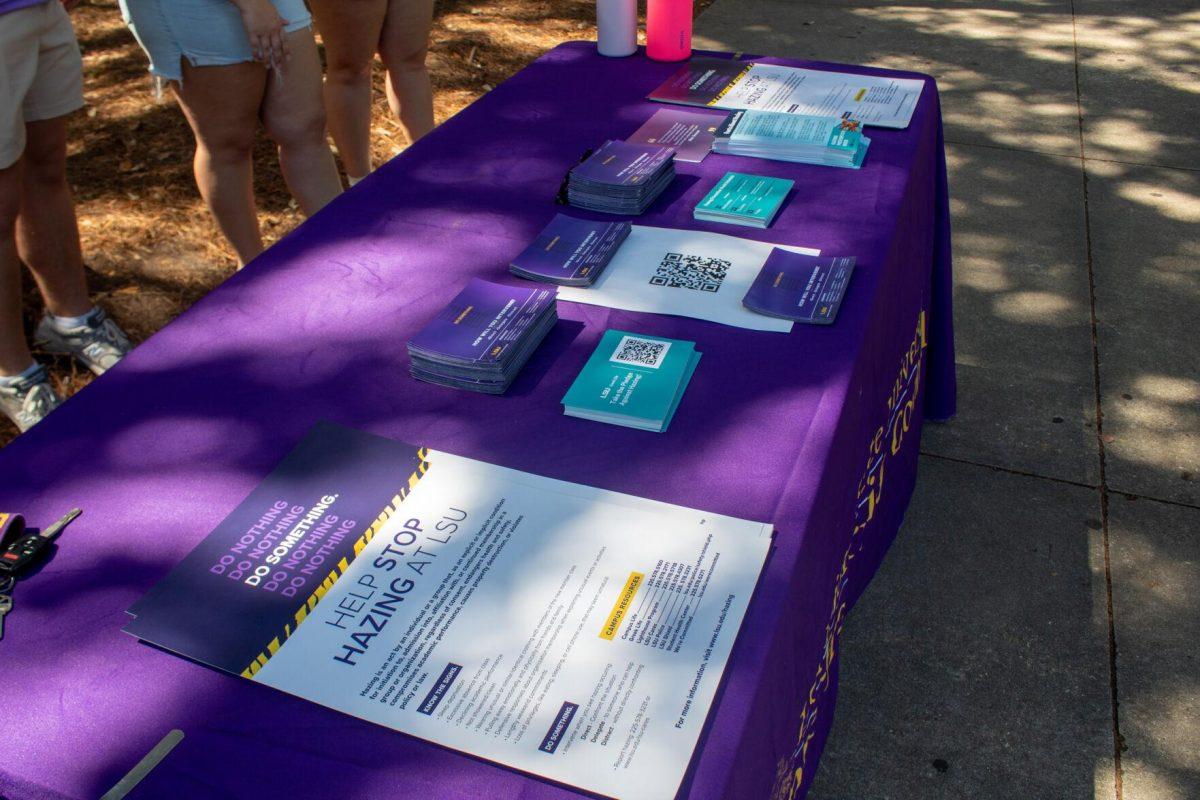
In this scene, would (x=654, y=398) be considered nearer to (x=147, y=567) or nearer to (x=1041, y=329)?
(x=147, y=567)

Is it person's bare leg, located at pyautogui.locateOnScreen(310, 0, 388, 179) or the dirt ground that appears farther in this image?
the dirt ground

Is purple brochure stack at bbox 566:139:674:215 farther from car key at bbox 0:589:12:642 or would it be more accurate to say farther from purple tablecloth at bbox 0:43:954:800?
car key at bbox 0:589:12:642

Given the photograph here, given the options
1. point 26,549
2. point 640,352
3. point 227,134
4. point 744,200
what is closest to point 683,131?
point 744,200

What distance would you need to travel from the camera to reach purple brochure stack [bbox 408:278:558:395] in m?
1.21

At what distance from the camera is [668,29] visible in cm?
223

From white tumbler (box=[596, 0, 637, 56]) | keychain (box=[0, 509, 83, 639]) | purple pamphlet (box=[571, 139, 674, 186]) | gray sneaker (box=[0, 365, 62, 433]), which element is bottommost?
gray sneaker (box=[0, 365, 62, 433])

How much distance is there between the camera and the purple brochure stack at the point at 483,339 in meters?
1.21

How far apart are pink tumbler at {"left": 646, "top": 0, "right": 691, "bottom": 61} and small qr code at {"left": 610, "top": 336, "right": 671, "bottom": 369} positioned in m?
1.21

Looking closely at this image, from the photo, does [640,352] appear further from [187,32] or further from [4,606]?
[187,32]

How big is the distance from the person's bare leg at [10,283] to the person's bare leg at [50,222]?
5 centimetres

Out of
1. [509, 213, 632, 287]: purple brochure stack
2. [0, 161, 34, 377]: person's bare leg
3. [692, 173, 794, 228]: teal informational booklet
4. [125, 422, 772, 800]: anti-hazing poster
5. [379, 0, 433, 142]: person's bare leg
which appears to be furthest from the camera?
[379, 0, 433, 142]: person's bare leg

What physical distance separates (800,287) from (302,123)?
1.50 m

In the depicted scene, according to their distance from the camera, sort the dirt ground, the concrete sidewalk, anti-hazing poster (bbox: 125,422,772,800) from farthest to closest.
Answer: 1. the dirt ground
2. the concrete sidewalk
3. anti-hazing poster (bbox: 125,422,772,800)

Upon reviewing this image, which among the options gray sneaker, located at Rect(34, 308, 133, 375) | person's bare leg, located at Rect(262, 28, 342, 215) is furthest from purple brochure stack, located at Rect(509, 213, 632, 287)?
gray sneaker, located at Rect(34, 308, 133, 375)
